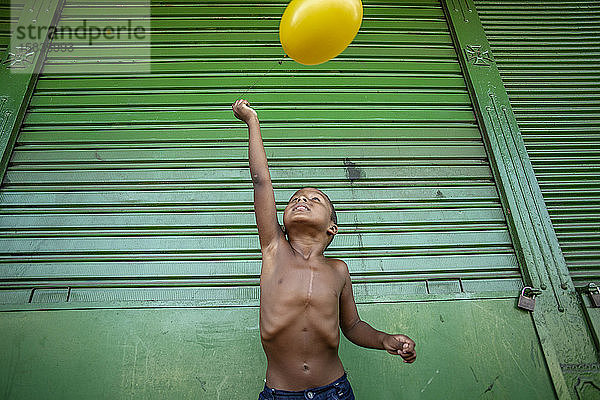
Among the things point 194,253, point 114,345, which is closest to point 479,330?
point 194,253

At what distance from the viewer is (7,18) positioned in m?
3.33

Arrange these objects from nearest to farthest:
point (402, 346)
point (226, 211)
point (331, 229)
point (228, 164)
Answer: point (402, 346) → point (331, 229) → point (226, 211) → point (228, 164)

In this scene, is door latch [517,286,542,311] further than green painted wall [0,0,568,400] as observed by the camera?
Yes

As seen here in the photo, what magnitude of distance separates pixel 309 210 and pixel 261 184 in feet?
0.85

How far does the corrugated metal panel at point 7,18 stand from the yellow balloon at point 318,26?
250cm

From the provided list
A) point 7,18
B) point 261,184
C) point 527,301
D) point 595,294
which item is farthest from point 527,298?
point 7,18

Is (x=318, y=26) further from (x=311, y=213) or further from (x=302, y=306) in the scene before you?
(x=302, y=306)

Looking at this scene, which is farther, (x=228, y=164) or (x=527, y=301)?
(x=228, y=164)

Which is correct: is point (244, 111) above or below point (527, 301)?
above

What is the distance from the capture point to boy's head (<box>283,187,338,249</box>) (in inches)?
75.3

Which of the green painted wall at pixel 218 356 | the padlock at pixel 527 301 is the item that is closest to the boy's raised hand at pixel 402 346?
the green painted wall at pixel 218 356

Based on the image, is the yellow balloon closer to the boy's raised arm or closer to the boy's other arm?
the boy's raised arm

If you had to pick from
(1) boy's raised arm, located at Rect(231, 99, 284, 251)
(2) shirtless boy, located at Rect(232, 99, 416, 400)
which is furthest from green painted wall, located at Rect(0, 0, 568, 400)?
(1) boy's raised arm, located at Rect(231, 99, 284, 251)

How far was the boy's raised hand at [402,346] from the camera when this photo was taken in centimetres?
161
